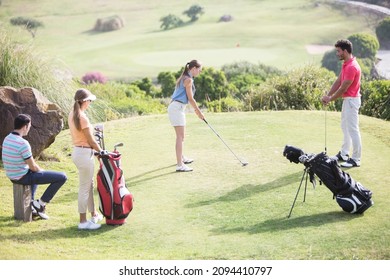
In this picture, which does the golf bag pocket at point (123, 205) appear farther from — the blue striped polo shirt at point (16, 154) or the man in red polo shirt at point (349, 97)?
the man in red polo shirt at point (349, 97)

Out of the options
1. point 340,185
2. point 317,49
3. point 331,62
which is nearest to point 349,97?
point 340,185

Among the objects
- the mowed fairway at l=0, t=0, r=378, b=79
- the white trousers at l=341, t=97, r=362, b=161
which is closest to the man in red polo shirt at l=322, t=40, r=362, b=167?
the white trousers at l=341, t=97, r=362, b=161

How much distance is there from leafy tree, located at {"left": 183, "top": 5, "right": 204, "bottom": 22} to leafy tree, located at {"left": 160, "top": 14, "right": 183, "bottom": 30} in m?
0.56

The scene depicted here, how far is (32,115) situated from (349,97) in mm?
4432

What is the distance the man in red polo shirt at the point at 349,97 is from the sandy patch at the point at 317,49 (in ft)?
64.9

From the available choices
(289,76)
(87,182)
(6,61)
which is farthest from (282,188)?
(289,76)

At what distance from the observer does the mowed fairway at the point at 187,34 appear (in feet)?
92.7

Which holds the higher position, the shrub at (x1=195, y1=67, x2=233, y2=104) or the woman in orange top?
the woman in orange top

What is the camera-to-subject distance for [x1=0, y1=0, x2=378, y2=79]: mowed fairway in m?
28.2

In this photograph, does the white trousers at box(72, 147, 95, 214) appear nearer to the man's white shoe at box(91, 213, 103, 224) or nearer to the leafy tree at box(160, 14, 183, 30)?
the man's white shoe at box(91, 213, 103, 224)

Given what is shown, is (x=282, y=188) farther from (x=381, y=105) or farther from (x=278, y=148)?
(x=381, y=105)

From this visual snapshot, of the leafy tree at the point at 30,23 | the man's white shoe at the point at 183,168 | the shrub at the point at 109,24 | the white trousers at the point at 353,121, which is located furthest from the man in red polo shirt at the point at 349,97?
the shrub at the point at 109,24

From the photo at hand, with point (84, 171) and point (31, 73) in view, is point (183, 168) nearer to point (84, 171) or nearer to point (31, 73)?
point (84, 171)

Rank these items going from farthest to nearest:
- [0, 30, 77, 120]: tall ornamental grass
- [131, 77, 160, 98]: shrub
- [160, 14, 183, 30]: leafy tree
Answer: [160, 14, 183, 30]: leafy tree < [131, 77, 160, 98]: shrub < [0, 30, 77, 120]: tall ornamental grass
